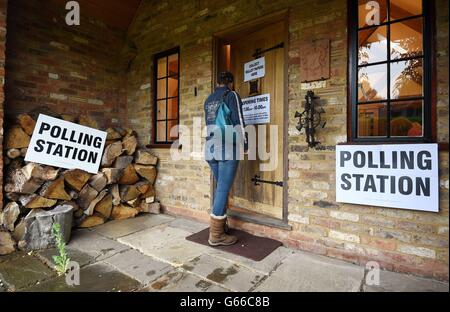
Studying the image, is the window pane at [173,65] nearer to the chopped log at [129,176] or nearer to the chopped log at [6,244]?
the chopped log at [129,176]

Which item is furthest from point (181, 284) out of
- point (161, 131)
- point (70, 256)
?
point (161, 131)

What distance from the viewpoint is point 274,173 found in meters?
3.15

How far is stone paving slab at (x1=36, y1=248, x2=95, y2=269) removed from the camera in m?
2.45

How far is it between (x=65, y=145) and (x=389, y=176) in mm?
3582

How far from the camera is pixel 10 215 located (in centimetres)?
279

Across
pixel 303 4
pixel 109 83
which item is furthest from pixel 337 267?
pixel 109 83

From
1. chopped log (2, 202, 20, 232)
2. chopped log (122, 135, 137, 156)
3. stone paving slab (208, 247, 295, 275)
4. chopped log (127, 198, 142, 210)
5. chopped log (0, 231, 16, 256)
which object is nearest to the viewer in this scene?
stone paving slab (208, 247, 295, 275)

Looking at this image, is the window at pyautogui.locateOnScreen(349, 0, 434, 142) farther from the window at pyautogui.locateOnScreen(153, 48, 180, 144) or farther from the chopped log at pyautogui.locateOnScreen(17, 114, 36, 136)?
the chopped log at pyautogui.locateOnScreen(17, 114, 36, 136)

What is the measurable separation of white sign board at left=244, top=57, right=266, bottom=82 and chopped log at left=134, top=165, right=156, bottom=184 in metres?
1.97

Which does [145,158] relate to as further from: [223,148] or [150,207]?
[223,148]

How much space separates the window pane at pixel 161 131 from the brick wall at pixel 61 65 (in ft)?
2.78

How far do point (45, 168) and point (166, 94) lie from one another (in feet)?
6.65

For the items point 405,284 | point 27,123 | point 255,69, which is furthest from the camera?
point 255,69

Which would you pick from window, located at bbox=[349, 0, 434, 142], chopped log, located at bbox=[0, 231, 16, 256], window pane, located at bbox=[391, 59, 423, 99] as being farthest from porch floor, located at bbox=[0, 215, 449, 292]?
window pane, located at bbox=[391, 59, 423, 99]
